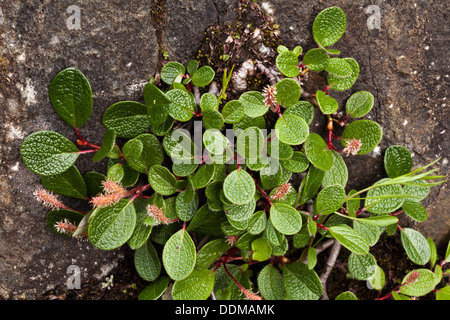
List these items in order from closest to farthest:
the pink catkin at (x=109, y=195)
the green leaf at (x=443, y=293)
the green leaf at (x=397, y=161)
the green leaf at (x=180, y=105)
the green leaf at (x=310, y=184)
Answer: the pink catkin at (x=109, y=195), the green leaf at (x=180, y=105), the green leaf at (x=310, y=184), the green leaf at (x=397, y=161), the green leaf at (x=443, y=293)

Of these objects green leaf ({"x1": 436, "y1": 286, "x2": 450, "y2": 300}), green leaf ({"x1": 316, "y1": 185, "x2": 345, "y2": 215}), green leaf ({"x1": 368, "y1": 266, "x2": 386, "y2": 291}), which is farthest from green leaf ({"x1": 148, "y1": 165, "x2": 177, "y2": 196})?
green leaf ({"x1": 436, "y1": 286, "x2": 450, "y2": 300})

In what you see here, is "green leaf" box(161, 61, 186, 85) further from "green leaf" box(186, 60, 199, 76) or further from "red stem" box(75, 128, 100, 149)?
"red stem" box(75, 128, 100, 149)

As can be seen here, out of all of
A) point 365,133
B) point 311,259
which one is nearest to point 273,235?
point 311,259

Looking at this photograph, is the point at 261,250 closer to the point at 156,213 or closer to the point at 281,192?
the point at 281,192

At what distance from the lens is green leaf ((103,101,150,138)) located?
1.27 m

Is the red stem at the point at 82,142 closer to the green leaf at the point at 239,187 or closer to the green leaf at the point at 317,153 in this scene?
the green leaf at the point at 239,187

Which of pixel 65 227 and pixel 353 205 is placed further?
pixel 353 205

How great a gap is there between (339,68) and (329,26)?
0.15 m

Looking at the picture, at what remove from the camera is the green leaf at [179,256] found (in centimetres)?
129

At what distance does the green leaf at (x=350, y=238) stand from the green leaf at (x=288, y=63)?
1.81 ft

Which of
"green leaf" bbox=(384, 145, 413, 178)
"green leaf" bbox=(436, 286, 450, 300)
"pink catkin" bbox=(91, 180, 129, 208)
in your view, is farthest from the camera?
"green leaf" bbox=(436, 286, 450, 300)

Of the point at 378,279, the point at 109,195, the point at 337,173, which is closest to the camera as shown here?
the point at 109,195

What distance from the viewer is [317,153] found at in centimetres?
133

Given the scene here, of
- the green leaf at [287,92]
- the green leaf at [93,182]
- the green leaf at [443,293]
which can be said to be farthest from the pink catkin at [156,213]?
the green leaf at [443,293]
